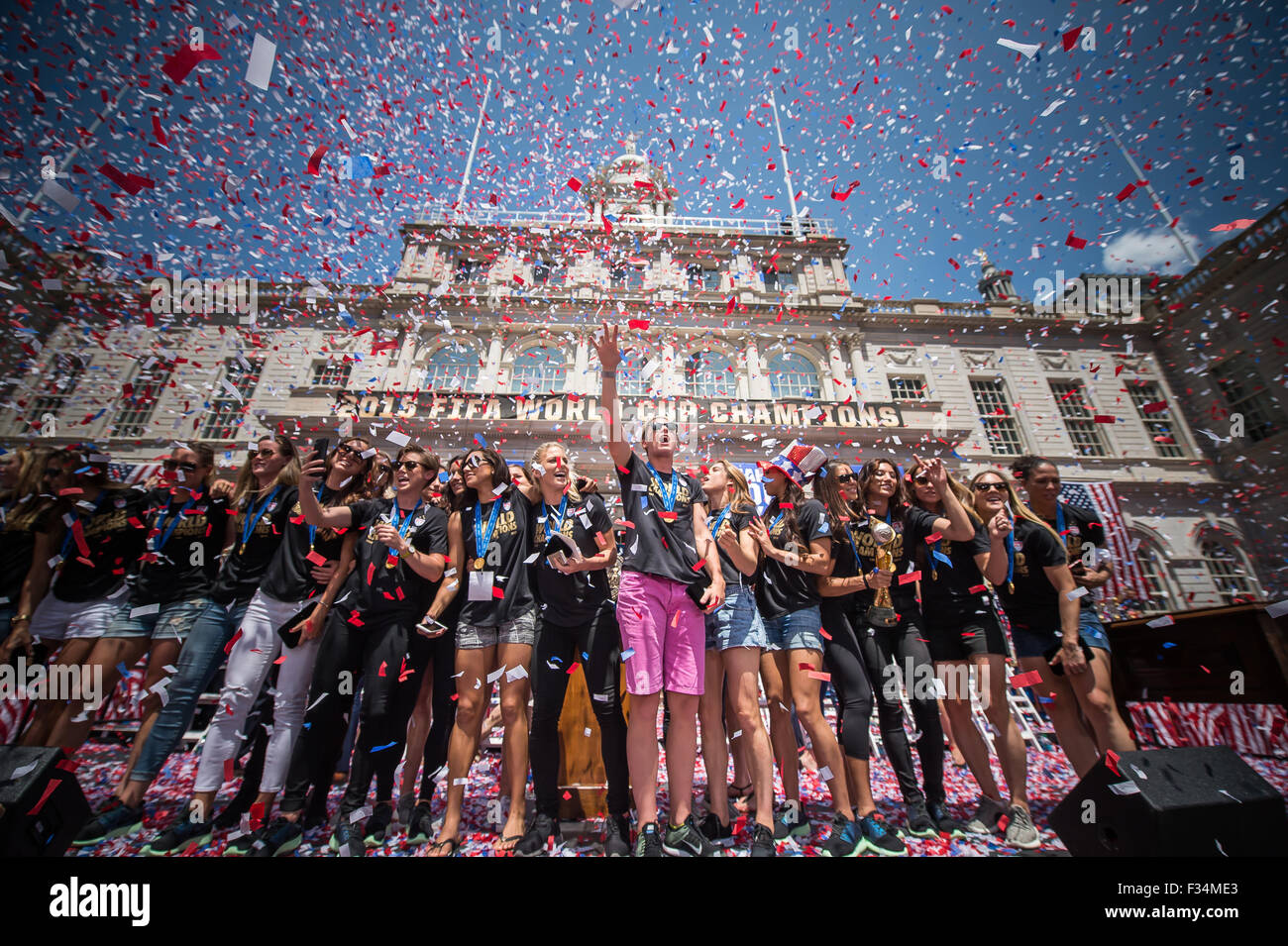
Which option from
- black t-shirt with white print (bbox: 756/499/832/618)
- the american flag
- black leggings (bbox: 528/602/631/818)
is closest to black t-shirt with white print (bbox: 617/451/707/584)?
black leggings (bbox: 528/602/631/818)

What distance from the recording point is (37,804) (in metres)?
1.87

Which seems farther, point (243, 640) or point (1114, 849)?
point (243, 640)

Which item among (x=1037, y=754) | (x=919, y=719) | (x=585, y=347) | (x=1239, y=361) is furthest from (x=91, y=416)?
(x=1239, y=361)

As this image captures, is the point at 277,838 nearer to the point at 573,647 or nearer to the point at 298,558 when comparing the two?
the point at 298,558

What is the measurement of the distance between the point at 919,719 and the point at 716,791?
141cm

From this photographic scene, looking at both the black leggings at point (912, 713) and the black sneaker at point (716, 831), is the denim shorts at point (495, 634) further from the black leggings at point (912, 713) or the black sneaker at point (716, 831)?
the black leggings at point (912, 713)

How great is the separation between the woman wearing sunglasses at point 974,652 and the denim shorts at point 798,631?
90 cm

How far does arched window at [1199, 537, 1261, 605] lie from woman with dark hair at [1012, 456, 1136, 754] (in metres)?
15.2

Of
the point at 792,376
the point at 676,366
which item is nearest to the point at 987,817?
the point at 676,366

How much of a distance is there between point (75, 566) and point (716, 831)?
5.10 m

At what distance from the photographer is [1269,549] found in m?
12.5

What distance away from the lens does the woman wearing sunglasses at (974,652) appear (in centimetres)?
274

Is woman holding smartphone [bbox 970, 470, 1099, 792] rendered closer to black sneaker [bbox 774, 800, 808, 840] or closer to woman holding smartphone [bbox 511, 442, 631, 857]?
black sneaker [bbox 774, 800, 808, 840]

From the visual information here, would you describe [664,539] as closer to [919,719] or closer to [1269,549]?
[919,719]
